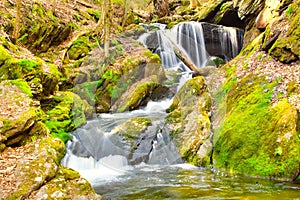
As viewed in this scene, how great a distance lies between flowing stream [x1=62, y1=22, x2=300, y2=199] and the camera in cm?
542

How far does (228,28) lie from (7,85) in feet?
45.0

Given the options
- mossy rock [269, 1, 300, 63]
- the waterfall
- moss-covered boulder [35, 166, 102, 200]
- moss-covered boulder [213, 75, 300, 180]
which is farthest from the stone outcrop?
mossy rock [269, 1, 300, 63]

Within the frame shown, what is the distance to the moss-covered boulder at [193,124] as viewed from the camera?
7.98 m

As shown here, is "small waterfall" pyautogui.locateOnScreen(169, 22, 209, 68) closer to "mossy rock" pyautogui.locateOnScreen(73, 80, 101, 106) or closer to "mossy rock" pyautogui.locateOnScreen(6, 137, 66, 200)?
"mossy rock" pyautogui.locateOnScreen(73, 80, 101, 106)

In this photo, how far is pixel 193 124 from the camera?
28.8ft

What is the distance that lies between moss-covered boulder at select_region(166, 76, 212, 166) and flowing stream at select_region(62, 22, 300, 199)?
294 millimetres

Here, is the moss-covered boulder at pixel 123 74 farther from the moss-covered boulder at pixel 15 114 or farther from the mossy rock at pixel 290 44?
the mossy rock at pixel 290 44

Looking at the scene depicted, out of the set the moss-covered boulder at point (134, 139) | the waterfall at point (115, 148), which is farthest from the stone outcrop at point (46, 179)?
the moss-covered boulder at point (134, 139)

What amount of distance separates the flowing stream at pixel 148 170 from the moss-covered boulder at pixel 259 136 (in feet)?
1.23

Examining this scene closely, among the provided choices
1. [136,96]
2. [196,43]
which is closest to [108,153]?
[136,96]

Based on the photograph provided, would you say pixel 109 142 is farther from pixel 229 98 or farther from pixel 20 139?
pixel 229 98

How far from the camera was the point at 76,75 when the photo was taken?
39.7 ft

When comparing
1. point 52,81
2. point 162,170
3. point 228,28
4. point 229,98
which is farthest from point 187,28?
point 162,170

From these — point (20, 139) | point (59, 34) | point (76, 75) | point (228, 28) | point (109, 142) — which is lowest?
point (109, 142)
